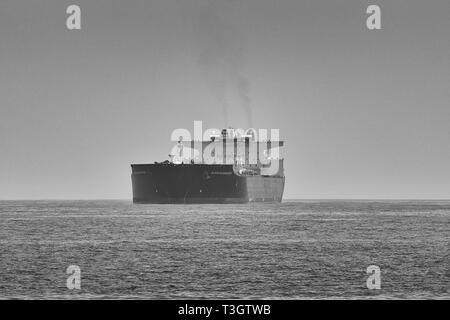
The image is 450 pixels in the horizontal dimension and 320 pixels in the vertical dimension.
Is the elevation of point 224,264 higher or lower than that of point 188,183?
lower

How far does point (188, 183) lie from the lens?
476 ft

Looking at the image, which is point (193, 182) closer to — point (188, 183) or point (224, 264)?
point (188, 183)

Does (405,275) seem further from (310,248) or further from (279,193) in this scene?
(279,193)

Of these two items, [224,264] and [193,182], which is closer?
[224,264]

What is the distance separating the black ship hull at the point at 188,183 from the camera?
474ft

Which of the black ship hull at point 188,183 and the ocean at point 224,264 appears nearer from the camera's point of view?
the ocean at point 224,264

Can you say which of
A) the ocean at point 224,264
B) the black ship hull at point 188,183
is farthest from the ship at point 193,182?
the ocean at point 224,264

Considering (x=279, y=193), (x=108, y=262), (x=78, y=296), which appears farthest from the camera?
(x=279, y=193)

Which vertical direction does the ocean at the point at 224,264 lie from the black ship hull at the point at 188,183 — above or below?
below

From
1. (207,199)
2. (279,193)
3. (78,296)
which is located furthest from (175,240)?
(279,193)

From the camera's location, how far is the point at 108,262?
4234 centimetres

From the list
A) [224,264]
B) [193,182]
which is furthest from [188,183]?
[224,264]

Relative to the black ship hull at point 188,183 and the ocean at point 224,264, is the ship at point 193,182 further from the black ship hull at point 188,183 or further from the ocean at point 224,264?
the ocean at point 224,264
